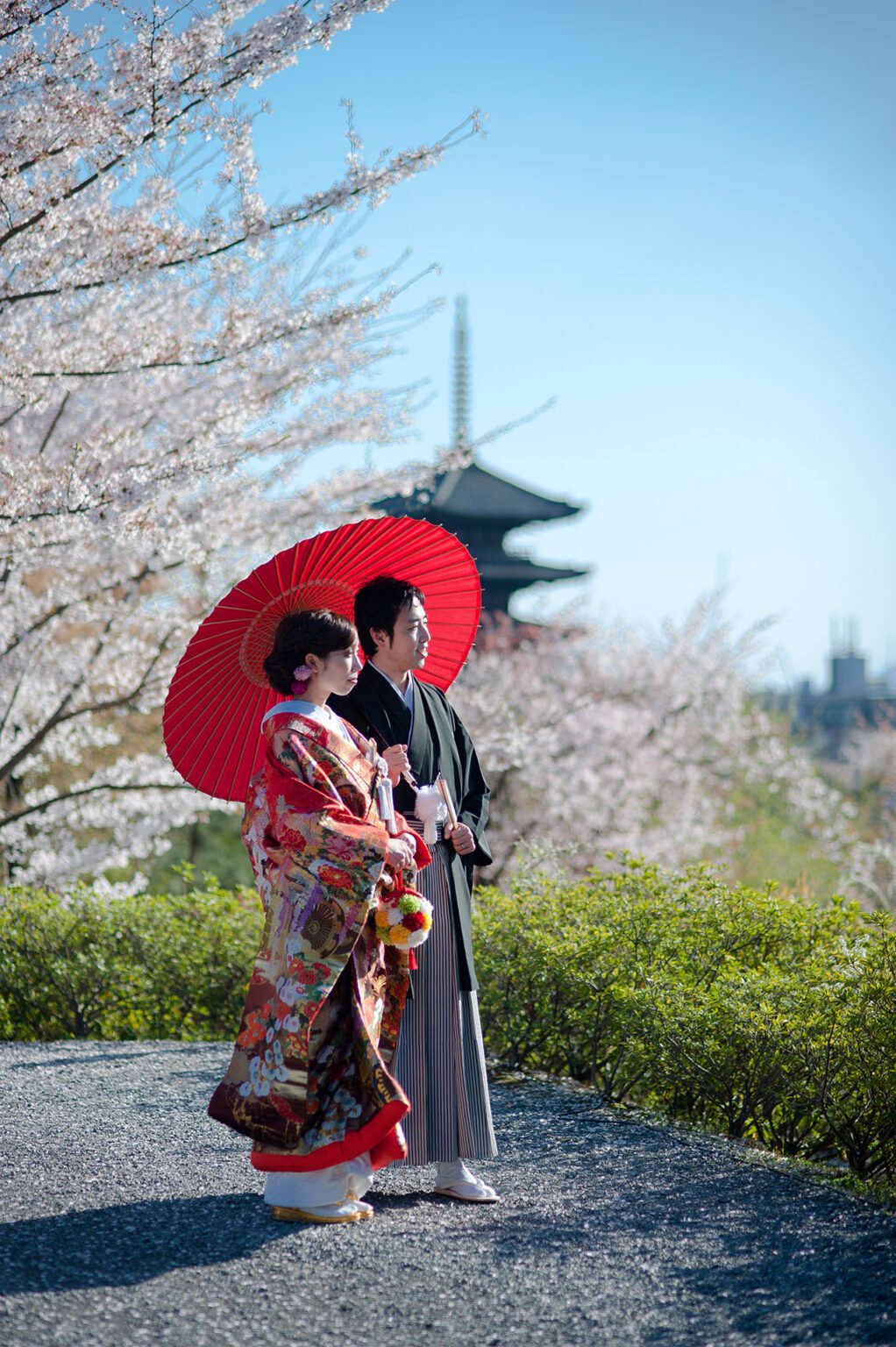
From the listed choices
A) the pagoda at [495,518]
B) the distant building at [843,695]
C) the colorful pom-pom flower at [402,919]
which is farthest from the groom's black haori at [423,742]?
the distant building at [843,695]

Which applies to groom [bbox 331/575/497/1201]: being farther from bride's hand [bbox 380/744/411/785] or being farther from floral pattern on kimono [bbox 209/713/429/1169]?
floral pattern on kimono [bbox 209/713/429/1169]

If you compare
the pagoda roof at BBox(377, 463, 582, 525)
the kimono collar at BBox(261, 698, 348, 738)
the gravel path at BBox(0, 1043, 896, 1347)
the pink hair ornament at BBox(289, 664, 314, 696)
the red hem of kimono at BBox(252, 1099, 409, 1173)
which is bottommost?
the gravel path at BBox(0, 1043, 896, 1347)

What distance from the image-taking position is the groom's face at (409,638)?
299 centimetres

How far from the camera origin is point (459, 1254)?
2525 mm

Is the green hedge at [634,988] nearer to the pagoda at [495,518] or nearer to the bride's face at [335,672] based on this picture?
the bride's face at [335,672]

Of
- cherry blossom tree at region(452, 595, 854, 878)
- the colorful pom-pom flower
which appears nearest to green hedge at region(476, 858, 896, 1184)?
the colorful pom-pom flower

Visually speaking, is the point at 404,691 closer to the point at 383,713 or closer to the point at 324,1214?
the point at 383,713

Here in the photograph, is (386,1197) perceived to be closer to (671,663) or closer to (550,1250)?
(550,1250)

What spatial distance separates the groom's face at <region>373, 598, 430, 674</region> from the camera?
9.80 ft

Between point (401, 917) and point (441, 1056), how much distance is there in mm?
436

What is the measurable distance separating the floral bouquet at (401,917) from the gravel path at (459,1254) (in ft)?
2.21

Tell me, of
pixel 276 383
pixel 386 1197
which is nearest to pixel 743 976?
pixel 386 1197

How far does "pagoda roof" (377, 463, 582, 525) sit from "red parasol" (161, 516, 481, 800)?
39.8 ft

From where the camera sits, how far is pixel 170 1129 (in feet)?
12.3
